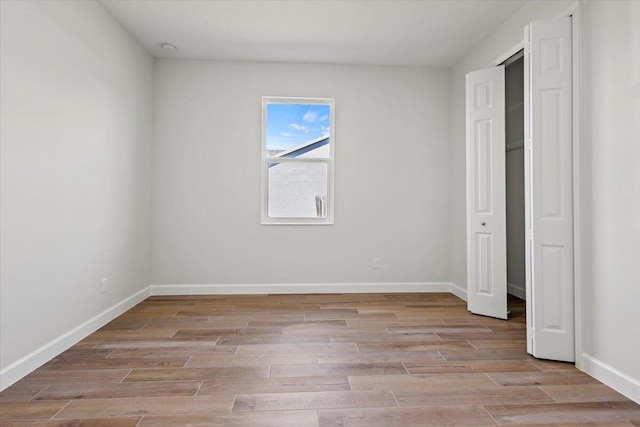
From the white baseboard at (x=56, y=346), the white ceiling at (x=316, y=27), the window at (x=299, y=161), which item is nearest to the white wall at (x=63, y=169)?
the white baseboard at (x=56, y=346)

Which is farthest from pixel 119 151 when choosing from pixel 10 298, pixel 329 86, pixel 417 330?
pixel 417 330

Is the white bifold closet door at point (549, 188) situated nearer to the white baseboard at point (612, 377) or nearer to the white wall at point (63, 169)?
the white baseboard at point (612, 377)

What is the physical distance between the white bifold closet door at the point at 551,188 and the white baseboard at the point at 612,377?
15cm

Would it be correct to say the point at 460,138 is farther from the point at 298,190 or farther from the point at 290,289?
the point at 290,289

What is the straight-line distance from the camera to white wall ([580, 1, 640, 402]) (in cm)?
214

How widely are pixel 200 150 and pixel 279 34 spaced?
160 centimetres

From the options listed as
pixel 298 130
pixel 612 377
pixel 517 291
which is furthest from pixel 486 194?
pixel 298 130

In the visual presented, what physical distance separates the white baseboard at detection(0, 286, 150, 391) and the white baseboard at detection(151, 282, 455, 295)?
0.68m

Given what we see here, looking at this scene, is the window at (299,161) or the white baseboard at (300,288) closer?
the white baseboard at (300,288)

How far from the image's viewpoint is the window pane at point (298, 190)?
4621mm

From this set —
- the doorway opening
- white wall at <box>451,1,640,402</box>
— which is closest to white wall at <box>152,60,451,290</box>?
the doorway opening

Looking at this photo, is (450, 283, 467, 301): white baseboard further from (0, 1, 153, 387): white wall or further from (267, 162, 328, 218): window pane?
(0, 1, 153, 387): white wall

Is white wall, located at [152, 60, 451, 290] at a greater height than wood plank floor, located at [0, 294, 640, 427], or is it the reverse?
white wall, located at [152, 60, 451, 290]

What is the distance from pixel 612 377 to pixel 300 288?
3.06 m
